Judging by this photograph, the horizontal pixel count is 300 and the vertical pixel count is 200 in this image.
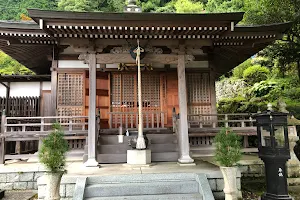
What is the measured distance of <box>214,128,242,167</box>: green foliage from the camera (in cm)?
465

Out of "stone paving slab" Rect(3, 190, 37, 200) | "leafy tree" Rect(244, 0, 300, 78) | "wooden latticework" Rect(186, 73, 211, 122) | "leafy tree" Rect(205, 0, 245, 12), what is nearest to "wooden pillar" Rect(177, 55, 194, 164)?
"wooden latticework" Rect(186, 73, 211, 122)

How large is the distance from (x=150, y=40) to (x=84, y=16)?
2301 mm

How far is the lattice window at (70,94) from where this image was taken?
9555mm

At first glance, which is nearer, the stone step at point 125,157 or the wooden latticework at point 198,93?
the stone step at point 125,157

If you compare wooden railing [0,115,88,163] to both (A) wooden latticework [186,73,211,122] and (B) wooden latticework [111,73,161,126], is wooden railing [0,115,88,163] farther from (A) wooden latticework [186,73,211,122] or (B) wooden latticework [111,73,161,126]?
(A) wooden latticework [186,73,211,122]

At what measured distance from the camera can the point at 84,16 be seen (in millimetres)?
6215

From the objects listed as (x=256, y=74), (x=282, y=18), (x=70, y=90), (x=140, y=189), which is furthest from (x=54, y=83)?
(x=256, y=74)

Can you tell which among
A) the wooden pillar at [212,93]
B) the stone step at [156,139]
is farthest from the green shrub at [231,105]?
the stone step at [156,139]

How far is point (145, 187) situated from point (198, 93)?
6068 mm

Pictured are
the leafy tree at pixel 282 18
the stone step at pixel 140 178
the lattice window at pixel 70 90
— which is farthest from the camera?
the leafy tree at pixel 282 18

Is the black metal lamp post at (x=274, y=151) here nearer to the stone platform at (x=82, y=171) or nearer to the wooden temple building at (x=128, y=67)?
the stone platform at (x=82, y=171)

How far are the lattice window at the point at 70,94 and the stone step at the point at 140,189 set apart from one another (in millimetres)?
5135

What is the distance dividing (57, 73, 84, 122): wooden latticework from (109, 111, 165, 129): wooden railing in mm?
1443

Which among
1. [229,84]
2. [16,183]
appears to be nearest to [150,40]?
[16,183]
